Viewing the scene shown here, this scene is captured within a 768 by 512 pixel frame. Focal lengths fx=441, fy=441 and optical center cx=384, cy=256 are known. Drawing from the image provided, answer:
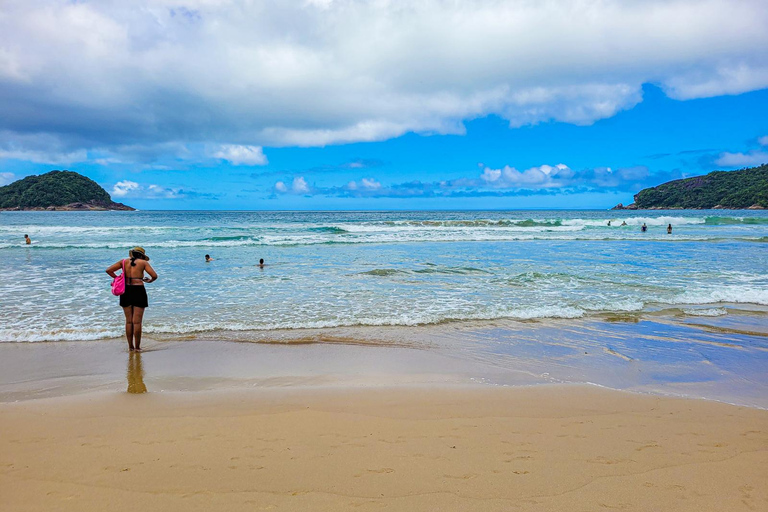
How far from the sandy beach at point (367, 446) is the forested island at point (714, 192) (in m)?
120

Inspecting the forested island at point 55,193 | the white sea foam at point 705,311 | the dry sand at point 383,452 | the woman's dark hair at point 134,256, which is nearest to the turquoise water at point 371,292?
the white sea foam at point 705,311

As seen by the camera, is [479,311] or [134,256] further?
[479,311]

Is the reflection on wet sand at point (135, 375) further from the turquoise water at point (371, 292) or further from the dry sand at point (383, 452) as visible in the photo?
the turquoise water at point (371, 292)

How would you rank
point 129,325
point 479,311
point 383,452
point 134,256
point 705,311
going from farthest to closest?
point 479,311
point 705,311
point 134,256
point 129,325
point 383,452

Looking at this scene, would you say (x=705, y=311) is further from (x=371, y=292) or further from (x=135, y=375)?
(x=135, y=375)

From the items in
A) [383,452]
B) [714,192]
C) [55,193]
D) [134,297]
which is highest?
[714,192]

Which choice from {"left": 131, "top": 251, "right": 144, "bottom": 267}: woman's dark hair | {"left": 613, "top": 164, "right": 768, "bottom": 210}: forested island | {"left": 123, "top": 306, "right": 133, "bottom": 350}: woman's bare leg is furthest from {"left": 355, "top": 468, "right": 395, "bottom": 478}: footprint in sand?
{"left": 613, "top": 164, "right": 768, "bottom": 210}: forested island

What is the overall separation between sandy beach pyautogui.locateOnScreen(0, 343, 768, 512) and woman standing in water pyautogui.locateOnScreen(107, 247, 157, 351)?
1.32 metres

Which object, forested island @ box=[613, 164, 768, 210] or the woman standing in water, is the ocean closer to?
the woman standing in water

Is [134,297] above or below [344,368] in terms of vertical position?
above

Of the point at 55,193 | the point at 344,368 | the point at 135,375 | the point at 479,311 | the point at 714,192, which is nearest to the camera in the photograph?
the point at 135,375

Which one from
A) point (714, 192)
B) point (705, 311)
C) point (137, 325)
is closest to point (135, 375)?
point (137, 325)

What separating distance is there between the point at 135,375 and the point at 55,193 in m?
132

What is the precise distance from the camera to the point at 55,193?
110250 mm
